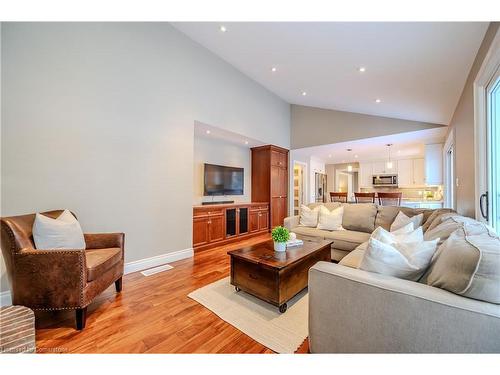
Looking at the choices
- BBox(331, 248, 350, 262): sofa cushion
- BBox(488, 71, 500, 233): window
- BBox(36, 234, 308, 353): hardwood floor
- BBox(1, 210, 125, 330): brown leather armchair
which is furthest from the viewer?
BBox(331, 248, 350, 262): sofa cushion

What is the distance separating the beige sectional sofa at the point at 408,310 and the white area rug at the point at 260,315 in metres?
0.34

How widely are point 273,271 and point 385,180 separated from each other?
22.6 ft

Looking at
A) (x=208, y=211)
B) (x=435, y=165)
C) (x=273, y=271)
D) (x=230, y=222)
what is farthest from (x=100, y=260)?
(x=435, y=165)

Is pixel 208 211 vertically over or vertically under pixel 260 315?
over

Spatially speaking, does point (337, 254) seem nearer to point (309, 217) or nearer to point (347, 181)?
point (309, 217)

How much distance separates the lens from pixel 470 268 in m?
0.93

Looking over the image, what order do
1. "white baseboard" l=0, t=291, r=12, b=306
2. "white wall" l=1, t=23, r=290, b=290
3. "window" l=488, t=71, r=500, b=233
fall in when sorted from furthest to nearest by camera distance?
"white wall" l=1, t=23, r=290, b=290
"white baseboard" l=0, t=291, r=12, b=306
"window" l=488, t=71, r=500, b=233

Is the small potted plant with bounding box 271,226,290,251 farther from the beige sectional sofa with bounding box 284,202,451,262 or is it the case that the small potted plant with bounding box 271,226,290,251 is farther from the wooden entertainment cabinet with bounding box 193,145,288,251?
the wooden entertainment cabinet with bounding box 193,145,288,251

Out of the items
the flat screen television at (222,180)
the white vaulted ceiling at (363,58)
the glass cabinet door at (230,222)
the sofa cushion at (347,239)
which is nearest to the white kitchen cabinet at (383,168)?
the white vaulted ceiling at (363,58)

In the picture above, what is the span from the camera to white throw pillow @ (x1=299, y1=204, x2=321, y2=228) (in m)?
3.64

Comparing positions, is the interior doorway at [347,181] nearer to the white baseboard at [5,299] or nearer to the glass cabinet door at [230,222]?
the glass cabinet door at [230,222]

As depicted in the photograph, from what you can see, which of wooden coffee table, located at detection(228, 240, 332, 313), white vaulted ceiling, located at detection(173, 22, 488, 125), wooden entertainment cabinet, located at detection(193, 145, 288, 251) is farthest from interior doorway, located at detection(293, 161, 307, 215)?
wooden coffee table, located at detection(228, 240, 332, 313)

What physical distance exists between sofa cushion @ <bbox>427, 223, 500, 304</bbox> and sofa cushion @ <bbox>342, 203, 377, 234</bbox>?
7.28 ft

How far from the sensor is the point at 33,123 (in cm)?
218
